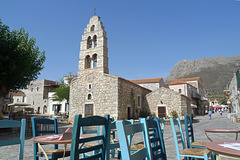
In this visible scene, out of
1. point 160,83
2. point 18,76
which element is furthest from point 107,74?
point 160,83

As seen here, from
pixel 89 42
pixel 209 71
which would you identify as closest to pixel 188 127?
pixel 89 42

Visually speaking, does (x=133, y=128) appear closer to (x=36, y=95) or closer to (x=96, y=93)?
(x=96, y=93)

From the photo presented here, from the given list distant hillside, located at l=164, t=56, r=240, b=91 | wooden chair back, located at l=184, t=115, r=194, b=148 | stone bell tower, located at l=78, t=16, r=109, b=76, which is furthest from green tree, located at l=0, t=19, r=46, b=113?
distant hillside, located at l=164, t=56, r=240, b=91

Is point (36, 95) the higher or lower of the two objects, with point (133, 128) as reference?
higher

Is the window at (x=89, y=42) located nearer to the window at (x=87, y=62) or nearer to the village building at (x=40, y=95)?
the window at (x=87, y=62)

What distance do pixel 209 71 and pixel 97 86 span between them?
113678 millimetres

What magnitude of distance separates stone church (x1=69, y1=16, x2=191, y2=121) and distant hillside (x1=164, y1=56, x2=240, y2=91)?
7530 cm

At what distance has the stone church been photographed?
15.5m

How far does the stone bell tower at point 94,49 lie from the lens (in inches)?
619

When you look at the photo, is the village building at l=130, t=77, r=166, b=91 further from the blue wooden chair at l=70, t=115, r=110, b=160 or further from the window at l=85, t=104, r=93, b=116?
the blue wooden chair at l=70, t=115, r=110, b=160

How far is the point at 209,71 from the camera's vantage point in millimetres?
112375

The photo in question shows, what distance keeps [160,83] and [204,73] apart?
96.9 metres

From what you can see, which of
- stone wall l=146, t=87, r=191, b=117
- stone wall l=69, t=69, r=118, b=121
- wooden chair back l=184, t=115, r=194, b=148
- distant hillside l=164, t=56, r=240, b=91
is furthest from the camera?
distant hillside l=164, t=56, r=240, b=91

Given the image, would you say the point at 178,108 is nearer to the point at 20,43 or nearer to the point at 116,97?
the point at 116,97
